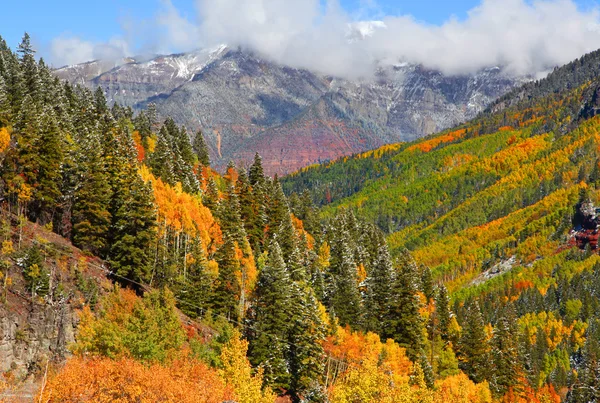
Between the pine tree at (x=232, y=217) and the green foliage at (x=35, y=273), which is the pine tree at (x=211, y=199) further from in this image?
the green foliage at (x=35, y=273)

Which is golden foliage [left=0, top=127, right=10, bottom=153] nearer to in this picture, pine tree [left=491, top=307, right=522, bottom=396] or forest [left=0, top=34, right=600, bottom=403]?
forest [left=0, top=34, right=600, bottom=403]

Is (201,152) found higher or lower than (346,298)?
higher

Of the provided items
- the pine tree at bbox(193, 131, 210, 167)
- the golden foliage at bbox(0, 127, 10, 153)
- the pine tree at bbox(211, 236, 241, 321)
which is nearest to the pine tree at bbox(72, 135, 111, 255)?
the golden foliage at bbox(0, 127, 10, 153)

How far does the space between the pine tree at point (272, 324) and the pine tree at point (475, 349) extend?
104 ft

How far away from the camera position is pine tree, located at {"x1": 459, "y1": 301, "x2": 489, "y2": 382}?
81.8m

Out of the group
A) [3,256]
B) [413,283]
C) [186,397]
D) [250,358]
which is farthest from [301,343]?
[3,256]

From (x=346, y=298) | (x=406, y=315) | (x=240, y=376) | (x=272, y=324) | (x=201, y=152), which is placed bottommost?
(x=240, y=376)

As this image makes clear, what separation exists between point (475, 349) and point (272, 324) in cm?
3492

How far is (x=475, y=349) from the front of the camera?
82812mm

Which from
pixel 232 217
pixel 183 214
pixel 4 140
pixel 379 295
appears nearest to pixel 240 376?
pixel 379 295

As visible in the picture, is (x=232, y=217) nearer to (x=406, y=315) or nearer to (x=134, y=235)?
(x=134, y=235)

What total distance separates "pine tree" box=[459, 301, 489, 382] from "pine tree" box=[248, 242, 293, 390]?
3161 centimetres

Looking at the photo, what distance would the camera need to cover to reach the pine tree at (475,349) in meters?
81.8

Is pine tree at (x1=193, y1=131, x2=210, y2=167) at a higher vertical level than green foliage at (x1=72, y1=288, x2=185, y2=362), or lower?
higher
